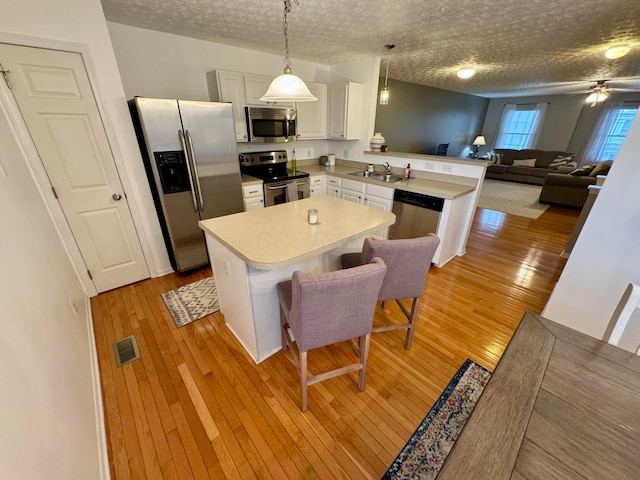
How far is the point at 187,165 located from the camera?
2.52 meters

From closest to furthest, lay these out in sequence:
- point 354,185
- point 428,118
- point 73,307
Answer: point 73,307, point 354,185, point 428,118

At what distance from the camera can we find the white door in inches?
72.7

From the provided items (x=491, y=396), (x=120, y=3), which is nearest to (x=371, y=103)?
(x=120, y=3)

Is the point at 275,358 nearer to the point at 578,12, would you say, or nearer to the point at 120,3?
the point at 120,3

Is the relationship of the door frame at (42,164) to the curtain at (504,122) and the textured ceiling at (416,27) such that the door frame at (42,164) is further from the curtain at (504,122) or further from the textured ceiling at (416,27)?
the curtain at (504,122)

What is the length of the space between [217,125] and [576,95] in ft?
33.5

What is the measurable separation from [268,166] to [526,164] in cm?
795

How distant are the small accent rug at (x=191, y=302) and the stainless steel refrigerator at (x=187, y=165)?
33 centimetres

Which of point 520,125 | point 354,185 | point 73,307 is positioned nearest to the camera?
point 73,307

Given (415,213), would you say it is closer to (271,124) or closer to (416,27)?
(416,27)

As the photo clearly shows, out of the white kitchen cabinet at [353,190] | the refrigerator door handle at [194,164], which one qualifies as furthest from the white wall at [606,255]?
the refrigerator door handle at [194,164]

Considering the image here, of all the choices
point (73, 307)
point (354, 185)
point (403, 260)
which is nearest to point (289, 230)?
point (403, 260)

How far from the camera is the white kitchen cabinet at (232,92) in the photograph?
2.94 meters

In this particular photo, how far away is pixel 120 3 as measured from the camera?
2.12 metres
